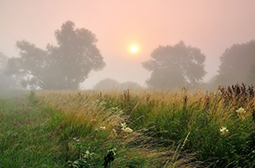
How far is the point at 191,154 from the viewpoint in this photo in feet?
10.7

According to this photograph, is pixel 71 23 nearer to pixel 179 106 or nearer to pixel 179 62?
pixel 179 62

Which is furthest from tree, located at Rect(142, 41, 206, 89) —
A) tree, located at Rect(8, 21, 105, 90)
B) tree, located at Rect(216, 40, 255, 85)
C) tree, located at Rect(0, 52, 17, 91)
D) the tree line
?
tree, located at Rect(0, 52, 17, 91)

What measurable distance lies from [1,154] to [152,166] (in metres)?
2.40

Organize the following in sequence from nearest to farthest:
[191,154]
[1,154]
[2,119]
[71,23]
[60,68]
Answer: [1,154] < [191,154] < [2,119] < [60,68] < [71,23]

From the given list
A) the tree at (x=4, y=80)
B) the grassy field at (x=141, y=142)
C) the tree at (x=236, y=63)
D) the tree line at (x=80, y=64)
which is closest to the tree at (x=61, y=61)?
the tree line at (x=80, y=64)

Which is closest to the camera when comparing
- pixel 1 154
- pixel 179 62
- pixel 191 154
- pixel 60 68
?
pixel 1 154

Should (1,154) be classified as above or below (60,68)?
below

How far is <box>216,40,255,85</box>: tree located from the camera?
1157 inches

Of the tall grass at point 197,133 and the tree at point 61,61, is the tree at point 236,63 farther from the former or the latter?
the tall grass at point 197,133

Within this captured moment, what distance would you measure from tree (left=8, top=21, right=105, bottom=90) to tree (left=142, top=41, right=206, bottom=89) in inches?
450

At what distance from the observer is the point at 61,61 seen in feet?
98.8

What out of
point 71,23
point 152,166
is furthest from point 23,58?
point 152,166

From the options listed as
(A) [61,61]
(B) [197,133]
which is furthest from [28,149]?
(A) [61,61]

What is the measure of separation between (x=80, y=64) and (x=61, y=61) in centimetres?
323
